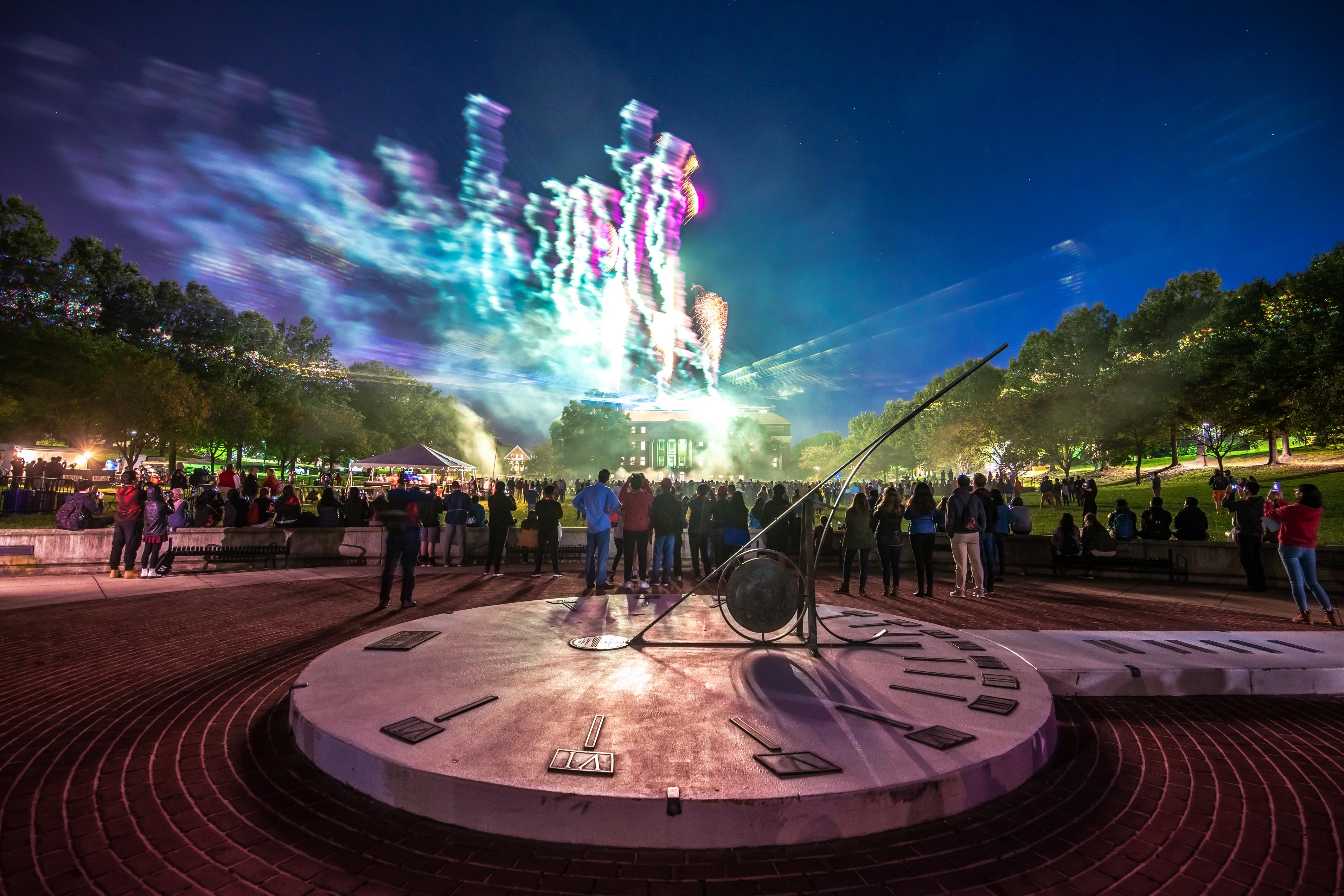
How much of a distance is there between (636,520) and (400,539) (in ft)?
13.1

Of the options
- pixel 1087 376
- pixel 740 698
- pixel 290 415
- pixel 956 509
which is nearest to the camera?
pixel 740 698

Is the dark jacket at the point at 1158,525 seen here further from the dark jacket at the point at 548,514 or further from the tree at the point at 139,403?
the tree at the point at 139,403

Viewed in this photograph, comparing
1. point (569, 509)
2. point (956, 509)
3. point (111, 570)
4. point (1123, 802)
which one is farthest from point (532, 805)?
point (569, 509)

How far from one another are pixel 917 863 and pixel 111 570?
15243 millimetres

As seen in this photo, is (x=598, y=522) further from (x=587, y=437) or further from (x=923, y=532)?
(x=587, y=437)

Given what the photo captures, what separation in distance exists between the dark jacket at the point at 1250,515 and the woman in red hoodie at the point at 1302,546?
2849 millimetres

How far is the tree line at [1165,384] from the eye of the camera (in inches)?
1157

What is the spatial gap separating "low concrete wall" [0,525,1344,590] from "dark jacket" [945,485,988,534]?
4.26 metres

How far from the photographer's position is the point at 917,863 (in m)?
2.92

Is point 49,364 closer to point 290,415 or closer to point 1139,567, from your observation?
point 290,415

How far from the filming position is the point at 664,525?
1209 centimetres

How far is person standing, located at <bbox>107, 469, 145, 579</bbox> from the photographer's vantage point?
11.4m

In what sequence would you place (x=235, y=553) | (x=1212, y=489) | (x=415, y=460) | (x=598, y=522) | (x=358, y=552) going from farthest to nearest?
(x=415, y=460) < (x=1212, y=489) < (x=358, y=552) < (x=235, y=553) < (x=598, y=522)

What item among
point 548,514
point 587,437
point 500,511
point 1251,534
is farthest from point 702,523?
point 587,437
